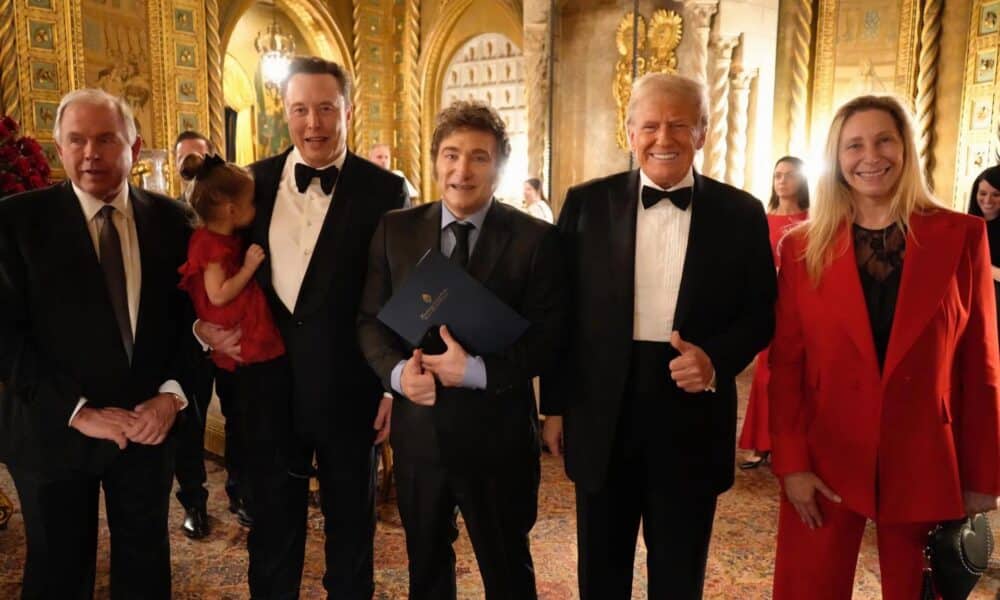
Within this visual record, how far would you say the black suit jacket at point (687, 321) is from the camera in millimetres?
1812

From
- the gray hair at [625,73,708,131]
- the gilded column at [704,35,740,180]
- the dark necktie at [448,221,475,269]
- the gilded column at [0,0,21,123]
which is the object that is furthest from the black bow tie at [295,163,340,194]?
the gilded column at [0,0,21,123]

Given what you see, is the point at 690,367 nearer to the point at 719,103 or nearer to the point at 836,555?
the point at 836,555

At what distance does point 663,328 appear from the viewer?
6.05 feet

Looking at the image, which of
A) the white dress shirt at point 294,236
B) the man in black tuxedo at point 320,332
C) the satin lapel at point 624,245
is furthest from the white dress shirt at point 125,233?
the satin lapel at point 624,245

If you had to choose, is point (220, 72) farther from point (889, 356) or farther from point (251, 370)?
point (889, 356)

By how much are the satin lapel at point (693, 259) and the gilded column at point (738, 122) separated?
5.14 metres

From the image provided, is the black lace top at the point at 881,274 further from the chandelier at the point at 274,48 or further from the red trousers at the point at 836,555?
the chandelier at the point at 274,48

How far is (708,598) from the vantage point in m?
2.71

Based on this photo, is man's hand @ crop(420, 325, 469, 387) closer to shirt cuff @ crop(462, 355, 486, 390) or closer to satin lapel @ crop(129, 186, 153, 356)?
shirt cuff @ crop(462, 355, 486, 390)

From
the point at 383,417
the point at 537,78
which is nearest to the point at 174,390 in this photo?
the point at 383,417

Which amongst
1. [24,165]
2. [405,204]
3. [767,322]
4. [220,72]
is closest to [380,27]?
[220,72]

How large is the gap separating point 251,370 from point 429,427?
0.63m

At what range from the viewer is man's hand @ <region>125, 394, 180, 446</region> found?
192 cm

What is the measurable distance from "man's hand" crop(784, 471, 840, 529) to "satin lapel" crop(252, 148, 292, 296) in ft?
5.03
